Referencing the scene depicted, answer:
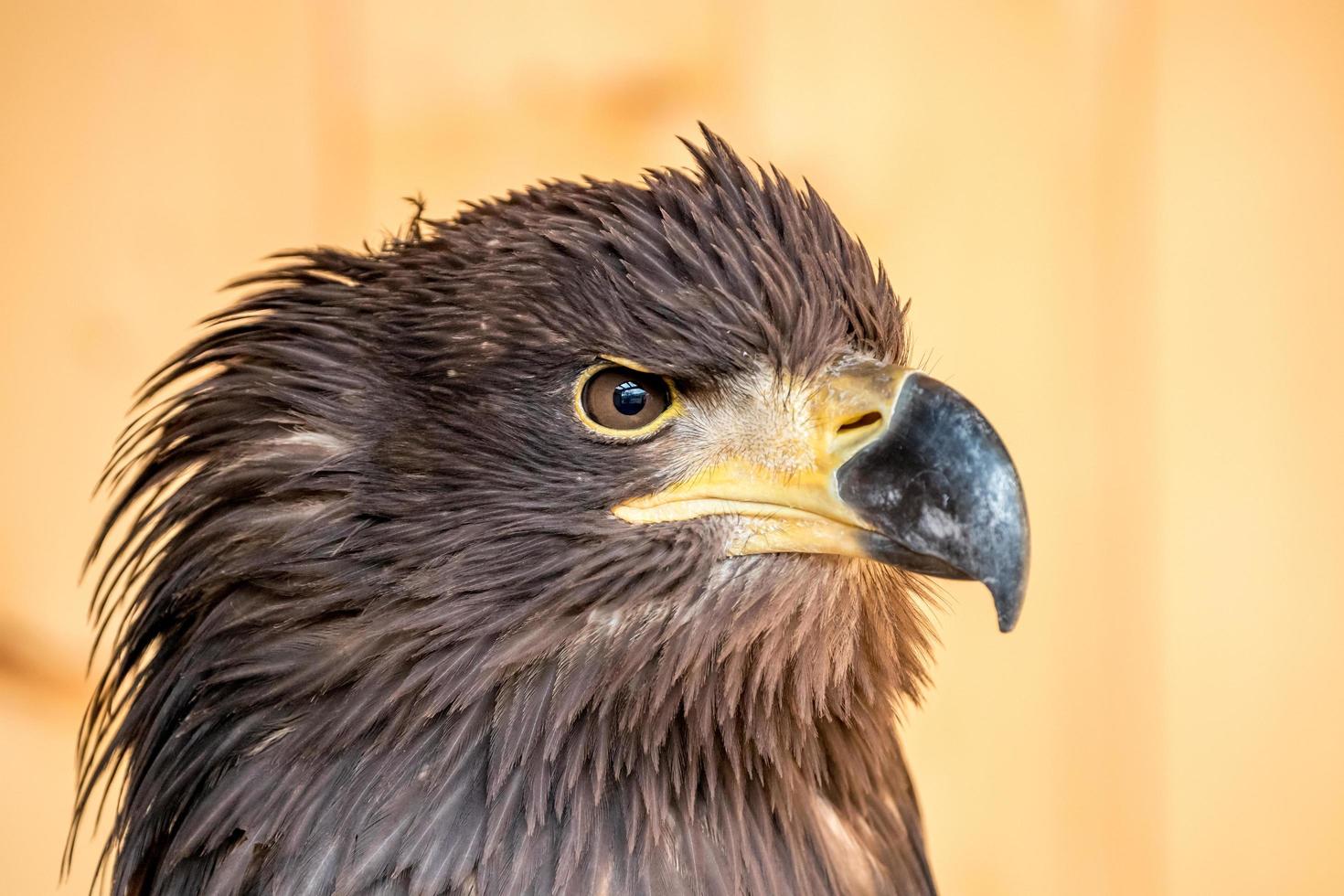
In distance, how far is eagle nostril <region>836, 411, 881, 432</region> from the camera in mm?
1079

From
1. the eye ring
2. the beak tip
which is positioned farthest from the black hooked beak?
the eye ring

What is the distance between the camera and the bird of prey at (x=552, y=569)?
109 cm

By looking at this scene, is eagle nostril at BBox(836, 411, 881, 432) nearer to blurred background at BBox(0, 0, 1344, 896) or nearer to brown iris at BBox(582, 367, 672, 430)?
brown iris at BBox(582, 367, 672, 430)

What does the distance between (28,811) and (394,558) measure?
3.85 ft

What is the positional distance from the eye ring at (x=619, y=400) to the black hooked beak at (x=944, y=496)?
17 cm

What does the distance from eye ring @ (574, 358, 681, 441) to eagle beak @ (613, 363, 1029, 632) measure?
61 mm

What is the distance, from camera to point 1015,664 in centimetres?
212

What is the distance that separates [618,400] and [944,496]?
0.29 m

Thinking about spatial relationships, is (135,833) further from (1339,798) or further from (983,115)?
(1339,798)

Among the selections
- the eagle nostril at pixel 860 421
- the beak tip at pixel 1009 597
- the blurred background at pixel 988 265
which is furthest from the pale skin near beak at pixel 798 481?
the blurred background at pixel 988 265

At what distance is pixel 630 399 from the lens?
111cm

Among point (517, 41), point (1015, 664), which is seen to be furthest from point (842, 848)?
point (517, 41)

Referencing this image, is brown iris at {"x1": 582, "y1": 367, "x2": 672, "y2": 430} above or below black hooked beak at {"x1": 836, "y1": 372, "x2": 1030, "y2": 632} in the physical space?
above

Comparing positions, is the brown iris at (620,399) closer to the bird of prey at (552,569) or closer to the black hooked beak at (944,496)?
the bird of prey at (552,569)
